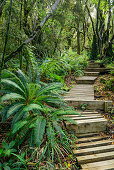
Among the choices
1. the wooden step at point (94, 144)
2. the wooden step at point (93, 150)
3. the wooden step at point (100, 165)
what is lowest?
the wooden step at point (100, 165)

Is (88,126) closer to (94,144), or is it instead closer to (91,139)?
(91,139)

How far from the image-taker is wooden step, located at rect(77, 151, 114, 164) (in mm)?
2168

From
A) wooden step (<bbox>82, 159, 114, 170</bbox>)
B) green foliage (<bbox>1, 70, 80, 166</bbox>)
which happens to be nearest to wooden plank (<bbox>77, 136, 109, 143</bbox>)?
green foliage (<bbox>1, 70, 80, 166</bbox>)

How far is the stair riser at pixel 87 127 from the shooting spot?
2758mm

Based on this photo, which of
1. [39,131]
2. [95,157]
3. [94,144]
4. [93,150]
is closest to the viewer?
[39,131]

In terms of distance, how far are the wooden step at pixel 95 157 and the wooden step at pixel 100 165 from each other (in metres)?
0.07

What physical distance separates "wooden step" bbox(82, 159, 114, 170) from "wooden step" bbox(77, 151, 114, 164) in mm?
66

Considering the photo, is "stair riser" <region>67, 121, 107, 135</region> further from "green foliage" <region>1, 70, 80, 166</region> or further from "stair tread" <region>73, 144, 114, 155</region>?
"stair tread" <region>73, 144, 114, 155</region>

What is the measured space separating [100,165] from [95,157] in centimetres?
15

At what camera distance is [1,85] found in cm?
305

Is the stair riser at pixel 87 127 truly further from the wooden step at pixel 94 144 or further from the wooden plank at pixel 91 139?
the wooden step at pixel 94 144

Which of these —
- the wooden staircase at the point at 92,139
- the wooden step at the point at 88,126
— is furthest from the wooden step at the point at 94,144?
the wooden step at the point at 88,126

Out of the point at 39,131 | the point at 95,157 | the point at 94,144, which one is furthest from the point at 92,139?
the point at 39,131

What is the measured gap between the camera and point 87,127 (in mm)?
2828
